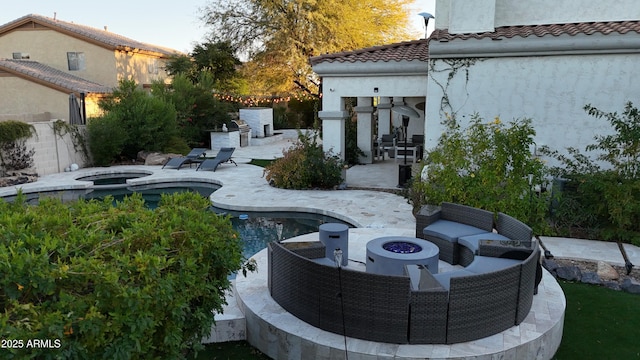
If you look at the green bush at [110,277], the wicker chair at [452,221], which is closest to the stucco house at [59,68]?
the wicker chair at [452,221]

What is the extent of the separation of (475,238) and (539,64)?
19.7ft

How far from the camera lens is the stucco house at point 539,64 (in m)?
11.0

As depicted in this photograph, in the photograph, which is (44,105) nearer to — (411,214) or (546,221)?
(411,214)

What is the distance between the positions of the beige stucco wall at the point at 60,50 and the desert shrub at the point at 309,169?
2247 centimetres

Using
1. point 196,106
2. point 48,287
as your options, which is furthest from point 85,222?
point 196,106

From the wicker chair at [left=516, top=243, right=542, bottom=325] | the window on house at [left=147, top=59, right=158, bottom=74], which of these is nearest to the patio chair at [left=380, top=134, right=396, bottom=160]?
the wicker chair at [left=516, top=243, right=542, bottom=325]

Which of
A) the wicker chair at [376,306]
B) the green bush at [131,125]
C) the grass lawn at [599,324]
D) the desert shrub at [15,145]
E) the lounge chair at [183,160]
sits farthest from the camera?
the green bush at [131,125]

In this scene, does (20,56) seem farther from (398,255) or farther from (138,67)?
(398,255)

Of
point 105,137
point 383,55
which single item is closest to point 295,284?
point 383,55

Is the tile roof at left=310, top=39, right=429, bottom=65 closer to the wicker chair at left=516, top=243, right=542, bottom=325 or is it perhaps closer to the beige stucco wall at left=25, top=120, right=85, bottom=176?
the wicker chair at left=516, top=243, right=542, bottom=325

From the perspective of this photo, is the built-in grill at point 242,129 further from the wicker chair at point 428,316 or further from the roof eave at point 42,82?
the wicker chair at point 428,316

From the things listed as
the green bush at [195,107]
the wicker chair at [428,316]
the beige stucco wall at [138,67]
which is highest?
the beige stucco wall at [138,67]

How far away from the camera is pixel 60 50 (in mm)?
33031

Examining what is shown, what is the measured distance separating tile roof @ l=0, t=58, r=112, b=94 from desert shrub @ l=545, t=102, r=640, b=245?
26.4 metres
